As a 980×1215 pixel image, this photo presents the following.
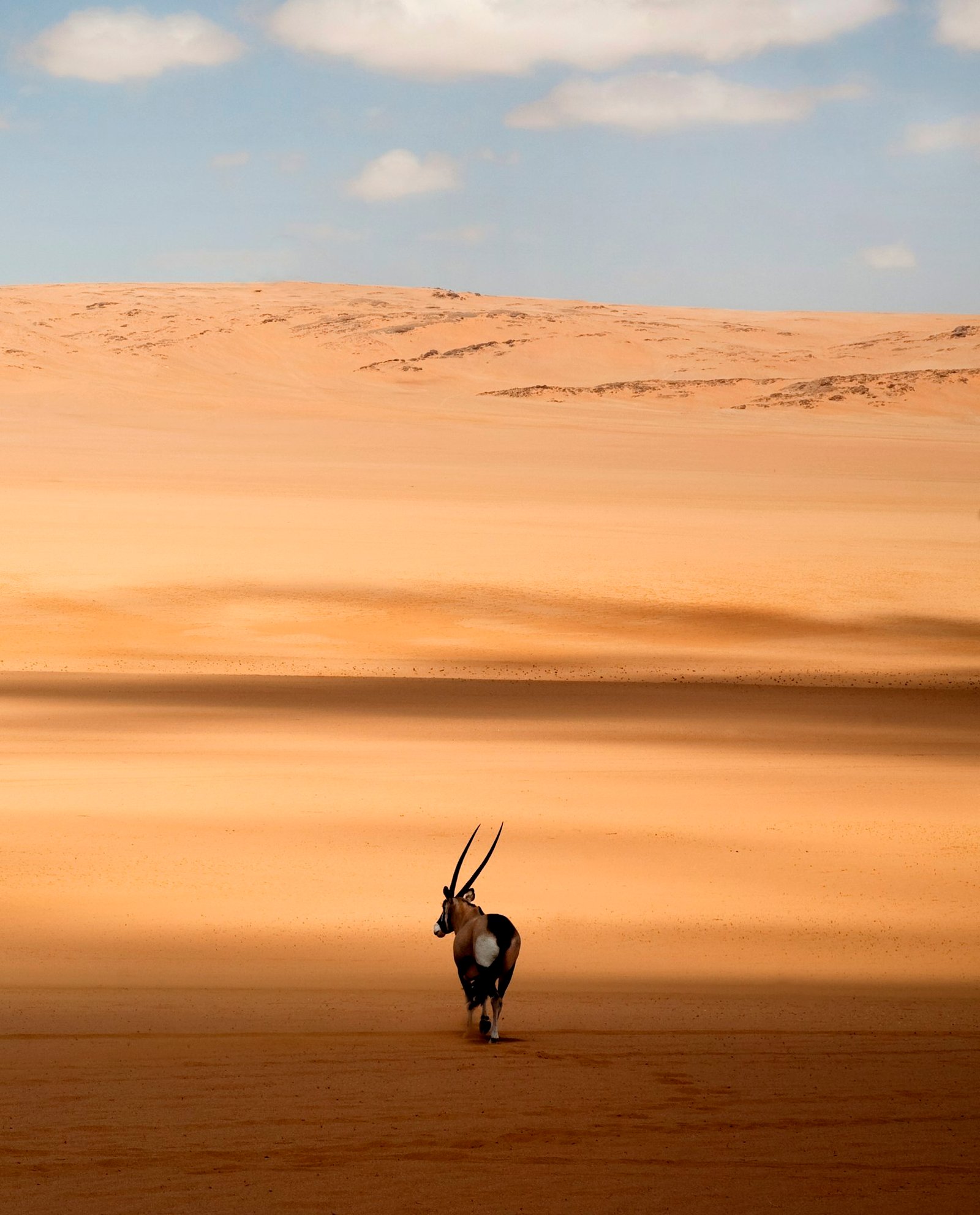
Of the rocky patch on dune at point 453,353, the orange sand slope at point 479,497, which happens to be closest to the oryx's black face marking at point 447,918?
the orange sand slope at point 479,497

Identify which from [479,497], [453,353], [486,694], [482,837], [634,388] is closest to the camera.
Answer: [482,837]

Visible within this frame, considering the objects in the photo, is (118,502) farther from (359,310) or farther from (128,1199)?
(359,310)

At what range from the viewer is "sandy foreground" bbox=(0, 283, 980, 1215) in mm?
4551

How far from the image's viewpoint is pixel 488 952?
5.43 metres

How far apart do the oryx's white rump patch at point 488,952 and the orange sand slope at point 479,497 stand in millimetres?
11919

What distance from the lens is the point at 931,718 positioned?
1438 cm

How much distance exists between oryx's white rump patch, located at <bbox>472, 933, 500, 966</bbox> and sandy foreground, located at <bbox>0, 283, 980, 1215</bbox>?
0.32 metres

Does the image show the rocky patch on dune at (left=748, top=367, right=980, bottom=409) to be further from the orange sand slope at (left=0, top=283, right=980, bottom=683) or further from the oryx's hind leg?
the oryx's hind leg

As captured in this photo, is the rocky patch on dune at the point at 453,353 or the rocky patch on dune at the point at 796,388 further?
the rocky patch on dune at the point at 453,353

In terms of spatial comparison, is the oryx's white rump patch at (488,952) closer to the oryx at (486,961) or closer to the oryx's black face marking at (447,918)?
the oryx at (486,961)

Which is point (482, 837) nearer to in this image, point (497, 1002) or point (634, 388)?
point (497, 1002)

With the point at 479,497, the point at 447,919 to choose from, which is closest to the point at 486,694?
the point at 447,919

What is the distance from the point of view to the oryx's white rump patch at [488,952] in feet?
17.8

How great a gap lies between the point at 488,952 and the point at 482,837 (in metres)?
3.84
